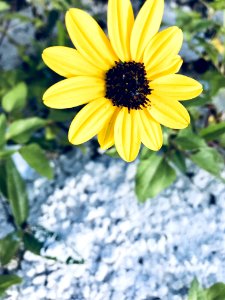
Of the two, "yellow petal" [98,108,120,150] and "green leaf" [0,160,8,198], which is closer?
"yellow petal" [98,108,120,150]

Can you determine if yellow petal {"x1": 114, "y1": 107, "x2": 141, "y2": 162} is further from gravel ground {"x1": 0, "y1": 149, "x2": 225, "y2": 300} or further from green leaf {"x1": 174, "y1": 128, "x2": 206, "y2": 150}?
gravel ground {"x1": 0, "y1": 149, "x2": 225, "y2": 300}

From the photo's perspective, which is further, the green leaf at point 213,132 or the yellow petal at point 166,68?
the green leaf at point 213,132

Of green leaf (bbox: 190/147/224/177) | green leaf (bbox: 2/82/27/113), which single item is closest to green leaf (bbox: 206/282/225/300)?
green leaf (bbox: 190/147/224/177)

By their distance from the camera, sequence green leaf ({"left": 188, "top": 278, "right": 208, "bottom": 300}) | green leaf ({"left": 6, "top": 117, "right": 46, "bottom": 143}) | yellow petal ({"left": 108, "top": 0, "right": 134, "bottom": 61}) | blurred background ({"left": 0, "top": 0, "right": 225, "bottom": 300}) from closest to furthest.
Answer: yellow petal ({"left": 108, "top": 0, "right": 134, "bottom": 61})
green leaf ({"left": 188, "top": 278, "right": 208, "bottom": 300})
blurred background ({"left": 0, "top": 0, "right": 225, "bottom": 300})
green leaf ({"left": 6, "top": 117, "right": 46, "bottom": 143})

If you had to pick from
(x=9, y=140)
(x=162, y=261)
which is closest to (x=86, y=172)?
(x=9, y=140)

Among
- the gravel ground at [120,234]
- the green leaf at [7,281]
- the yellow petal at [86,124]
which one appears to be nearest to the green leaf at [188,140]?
the gravel ground at [120,234]

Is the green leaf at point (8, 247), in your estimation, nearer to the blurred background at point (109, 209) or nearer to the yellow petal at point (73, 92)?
the blurred background at point (109, 209)

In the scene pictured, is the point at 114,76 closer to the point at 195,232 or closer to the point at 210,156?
the point at 210,156
